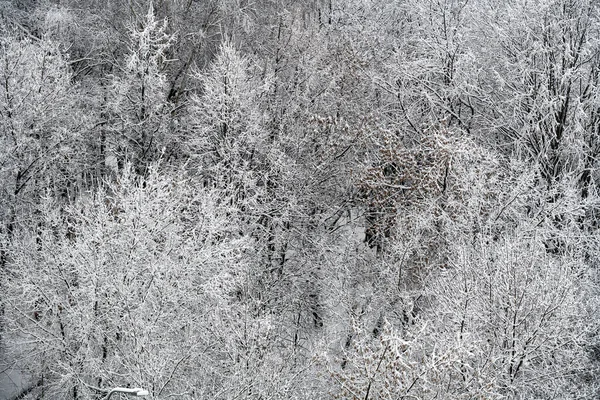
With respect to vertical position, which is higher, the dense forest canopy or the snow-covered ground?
the dense forest canopy

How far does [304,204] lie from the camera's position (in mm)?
19828

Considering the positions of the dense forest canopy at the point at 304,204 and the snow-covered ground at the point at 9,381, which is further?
the snow-covered ground at the point at 9,381

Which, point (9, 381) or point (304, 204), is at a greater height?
point (304, 204)

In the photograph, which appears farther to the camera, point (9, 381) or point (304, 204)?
point (304, 204)

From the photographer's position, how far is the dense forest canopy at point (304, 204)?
493 inches

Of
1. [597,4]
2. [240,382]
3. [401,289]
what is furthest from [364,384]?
[597,4]

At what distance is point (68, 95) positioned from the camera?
19859 mm

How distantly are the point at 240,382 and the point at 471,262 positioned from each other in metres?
6.35

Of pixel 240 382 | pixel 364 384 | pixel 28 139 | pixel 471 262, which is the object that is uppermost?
pixel 28 139

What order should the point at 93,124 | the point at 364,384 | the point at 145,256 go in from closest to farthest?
the point at 364,384 → the point at 145,256 → the point at 93,124

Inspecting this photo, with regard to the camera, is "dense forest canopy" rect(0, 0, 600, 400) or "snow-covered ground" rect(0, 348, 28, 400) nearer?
"dense forest canopy" rect(0, 0, 600, 400)

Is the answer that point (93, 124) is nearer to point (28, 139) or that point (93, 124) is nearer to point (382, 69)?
point (28, 139)

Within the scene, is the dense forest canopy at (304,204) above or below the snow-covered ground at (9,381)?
above

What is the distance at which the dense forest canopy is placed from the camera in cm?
1252
